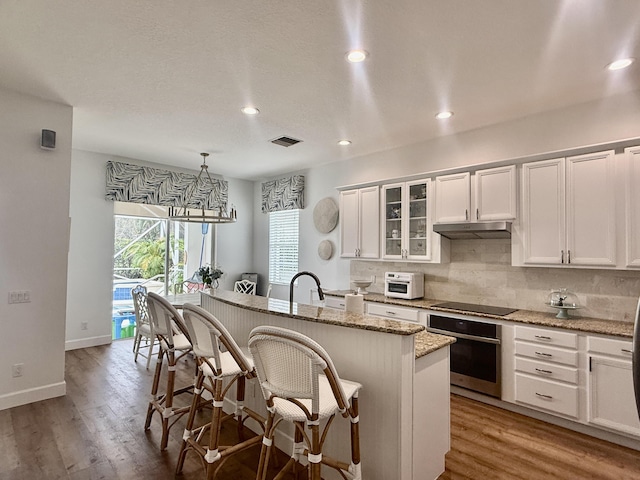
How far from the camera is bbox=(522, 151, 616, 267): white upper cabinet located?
2.98 metres

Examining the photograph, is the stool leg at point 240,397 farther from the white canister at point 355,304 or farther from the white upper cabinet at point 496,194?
the white upper cabinet at point 496,194

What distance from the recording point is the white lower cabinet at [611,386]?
2662 mm

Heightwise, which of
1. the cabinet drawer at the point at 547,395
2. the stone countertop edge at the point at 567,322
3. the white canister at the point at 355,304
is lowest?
the cabinet drawer at the point at 547,395

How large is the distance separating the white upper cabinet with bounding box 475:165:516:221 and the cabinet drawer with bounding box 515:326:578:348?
3.49ft

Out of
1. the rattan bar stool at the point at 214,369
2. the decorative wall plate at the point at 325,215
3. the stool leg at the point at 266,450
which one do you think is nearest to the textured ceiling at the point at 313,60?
the decorative wall plate at the point at 325,215

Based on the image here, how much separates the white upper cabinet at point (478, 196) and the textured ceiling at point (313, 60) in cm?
57

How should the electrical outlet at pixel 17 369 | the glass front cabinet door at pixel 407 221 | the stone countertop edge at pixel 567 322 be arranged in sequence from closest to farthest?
the stone countertop edge at pixel 567 322, the electrical outlet at pixel 17 369, the glass front cabinet door at pixel 407 221

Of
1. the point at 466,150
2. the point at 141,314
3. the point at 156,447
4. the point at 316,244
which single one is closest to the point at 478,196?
the point at 466,150

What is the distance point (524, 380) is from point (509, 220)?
1.47 m

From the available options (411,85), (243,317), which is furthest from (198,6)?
(243,317)

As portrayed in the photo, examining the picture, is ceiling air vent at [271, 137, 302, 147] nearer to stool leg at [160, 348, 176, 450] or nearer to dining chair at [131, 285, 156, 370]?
dining chair at [131, 285, 156, 370]

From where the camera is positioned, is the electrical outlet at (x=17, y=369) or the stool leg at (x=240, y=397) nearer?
the stool leg at (x=240, y=397)

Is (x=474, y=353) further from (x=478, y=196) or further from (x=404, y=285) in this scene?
(x=478, y=196)

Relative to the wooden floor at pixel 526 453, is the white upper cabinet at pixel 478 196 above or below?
above
